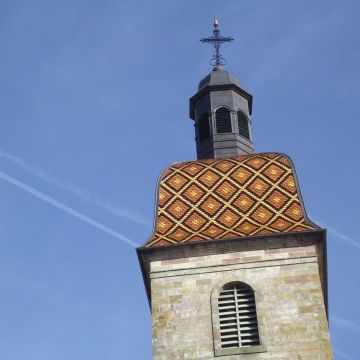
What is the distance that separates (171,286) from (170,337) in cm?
131

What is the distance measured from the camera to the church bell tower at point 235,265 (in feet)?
65.8

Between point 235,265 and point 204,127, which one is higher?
point 204,127

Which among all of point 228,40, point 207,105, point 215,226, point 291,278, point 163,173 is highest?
point 228,40

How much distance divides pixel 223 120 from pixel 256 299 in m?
7.24

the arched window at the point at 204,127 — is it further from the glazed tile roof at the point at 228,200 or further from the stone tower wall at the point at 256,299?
the stone tower wall at the point at 256,299

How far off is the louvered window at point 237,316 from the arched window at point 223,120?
635 cm

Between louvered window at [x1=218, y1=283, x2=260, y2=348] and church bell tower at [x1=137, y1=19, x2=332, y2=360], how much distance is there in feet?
0.07

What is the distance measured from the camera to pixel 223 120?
87.2 feet

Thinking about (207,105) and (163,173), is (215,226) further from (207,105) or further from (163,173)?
(207,105)

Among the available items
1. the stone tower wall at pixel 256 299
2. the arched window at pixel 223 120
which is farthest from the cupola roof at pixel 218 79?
the stone tower wall at pixel 256 299

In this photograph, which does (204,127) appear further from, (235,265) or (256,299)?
(256,299)

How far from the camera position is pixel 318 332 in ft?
65.5

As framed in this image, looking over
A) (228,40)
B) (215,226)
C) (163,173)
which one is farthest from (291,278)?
(228,40)

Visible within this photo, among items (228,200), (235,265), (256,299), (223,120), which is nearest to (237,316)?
(256,299)
